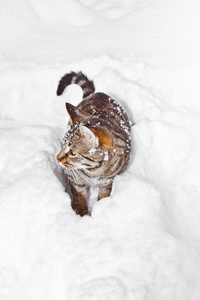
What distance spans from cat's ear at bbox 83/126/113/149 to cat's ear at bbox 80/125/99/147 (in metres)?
0.01

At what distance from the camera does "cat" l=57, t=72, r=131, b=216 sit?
143 centimetres

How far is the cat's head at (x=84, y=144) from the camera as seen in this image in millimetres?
1405

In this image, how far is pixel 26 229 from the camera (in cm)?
146

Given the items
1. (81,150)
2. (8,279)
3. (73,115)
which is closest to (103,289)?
(8,279)

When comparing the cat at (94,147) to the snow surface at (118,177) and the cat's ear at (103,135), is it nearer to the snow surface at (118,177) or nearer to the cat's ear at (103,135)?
the cat's ear at (103,135)

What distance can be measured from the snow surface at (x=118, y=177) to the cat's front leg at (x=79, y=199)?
92mm

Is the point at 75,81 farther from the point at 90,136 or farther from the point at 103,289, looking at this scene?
the point at 103,289

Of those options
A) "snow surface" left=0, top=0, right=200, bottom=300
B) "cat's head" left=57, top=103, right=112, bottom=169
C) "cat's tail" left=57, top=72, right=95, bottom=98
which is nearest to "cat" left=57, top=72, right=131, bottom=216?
"cat's head" left=57, top=103, right=112, bottom=169

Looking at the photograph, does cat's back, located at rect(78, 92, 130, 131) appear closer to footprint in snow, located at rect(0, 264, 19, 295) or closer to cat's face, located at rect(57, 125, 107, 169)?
cat's face, located at rect(57, 125, 107, 169)

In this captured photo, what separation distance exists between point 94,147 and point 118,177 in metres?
0.31

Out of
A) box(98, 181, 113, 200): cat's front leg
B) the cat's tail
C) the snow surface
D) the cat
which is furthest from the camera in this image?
the cat's tail

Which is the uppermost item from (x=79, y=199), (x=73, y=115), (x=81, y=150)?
(x=73, y=115)

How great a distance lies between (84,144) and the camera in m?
1.42

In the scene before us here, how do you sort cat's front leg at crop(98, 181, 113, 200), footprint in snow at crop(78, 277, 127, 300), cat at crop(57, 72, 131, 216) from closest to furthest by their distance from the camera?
1. footprint in snow at crop(78, 277, 127, 300)
2. cat at crop(57, 72, 131, 216)
3. cat's front leg at crop(98, 181, 113, 200)
